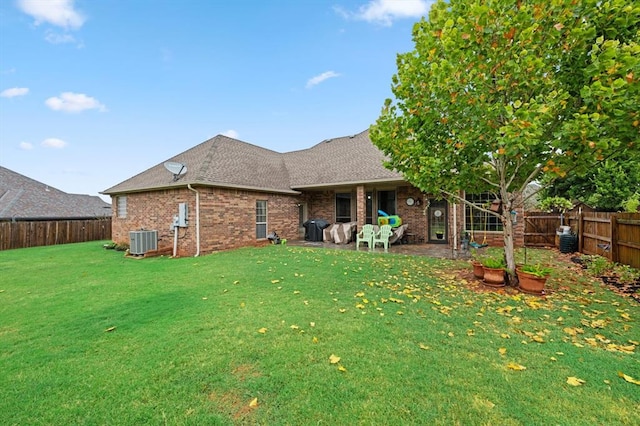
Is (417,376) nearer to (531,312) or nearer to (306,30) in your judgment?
(531,312)

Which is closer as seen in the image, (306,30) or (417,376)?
(417,376)

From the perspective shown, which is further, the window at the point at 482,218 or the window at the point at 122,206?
the window at the point at 122,206

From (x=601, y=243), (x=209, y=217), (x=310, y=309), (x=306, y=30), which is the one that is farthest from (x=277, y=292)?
(x=306, y=30)

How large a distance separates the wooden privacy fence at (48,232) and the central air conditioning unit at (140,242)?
9.13 meters

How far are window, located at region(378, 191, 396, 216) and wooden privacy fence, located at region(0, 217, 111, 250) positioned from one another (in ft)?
59.5

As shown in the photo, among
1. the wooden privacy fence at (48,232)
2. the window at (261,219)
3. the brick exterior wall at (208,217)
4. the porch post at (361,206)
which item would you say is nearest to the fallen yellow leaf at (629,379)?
the porch post at (361,206)

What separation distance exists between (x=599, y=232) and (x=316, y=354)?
10638 millimetres

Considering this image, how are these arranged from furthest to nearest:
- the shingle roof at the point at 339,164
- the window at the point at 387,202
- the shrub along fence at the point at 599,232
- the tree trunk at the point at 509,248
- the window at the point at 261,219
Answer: the window at the point at 387,202
the window at the point at 261,219
the shingle roof at the point at 339,164
the shrub along fence at the point at 599,232
the tree trunk at the point at 509,248

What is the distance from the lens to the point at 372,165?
→ 1299cm

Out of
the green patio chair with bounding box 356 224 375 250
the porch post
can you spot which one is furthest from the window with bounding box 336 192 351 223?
the green patio chair with bounding box 356 224 375 250

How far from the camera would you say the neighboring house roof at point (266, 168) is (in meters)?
11.7

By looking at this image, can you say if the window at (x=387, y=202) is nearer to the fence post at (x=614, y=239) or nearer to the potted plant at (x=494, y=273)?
the fence post at (x=614, y=239)

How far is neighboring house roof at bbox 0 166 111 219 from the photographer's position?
19.4m

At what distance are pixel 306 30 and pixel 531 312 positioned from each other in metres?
13.4
